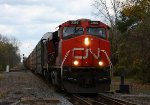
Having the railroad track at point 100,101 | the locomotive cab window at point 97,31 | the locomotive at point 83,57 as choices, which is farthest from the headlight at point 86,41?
the railroad track at point 100,101

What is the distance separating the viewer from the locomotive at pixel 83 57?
2042cm

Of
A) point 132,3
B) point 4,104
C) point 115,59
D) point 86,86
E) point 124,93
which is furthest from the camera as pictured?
point 115,59

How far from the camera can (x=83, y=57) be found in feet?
67.8

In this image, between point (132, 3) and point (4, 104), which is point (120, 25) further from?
point (4, 104)

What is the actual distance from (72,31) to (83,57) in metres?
1.66

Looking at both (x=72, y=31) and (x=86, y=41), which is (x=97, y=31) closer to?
(x=86, y=41)

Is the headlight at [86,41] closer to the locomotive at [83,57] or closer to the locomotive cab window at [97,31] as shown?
the locomotive at [83,57]

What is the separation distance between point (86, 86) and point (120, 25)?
3471 centimetres

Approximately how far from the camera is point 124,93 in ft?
76.1

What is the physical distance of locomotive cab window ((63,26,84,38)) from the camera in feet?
69.8

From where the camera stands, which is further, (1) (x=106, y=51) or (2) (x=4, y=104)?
(1) (x=106, y=51)

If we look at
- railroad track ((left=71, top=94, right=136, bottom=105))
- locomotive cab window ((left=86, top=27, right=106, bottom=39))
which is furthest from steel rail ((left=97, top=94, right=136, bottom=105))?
locomotive cab window ((left=86, top=27, right=106, bottom=39))

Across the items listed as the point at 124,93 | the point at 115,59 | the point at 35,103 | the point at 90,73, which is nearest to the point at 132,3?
the point at 115,59

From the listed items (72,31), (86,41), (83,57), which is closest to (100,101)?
(83,57)
